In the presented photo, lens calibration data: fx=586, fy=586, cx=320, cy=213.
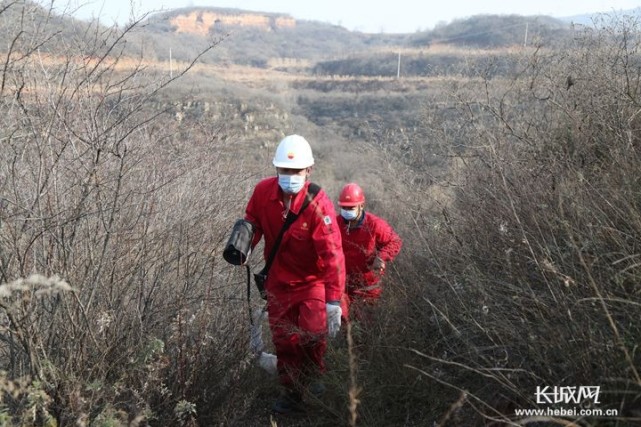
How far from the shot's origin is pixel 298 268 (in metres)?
4.08

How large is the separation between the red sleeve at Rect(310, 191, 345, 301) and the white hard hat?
25cm

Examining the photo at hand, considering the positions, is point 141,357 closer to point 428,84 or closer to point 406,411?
point 406,411

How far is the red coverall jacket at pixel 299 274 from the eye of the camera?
390cm

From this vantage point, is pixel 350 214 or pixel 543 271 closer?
pixel 543 271

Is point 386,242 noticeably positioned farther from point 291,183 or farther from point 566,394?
point 566,394

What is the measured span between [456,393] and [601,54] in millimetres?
4465

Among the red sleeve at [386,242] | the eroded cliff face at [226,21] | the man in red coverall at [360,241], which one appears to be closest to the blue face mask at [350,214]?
the man in red coverall at [360,241]

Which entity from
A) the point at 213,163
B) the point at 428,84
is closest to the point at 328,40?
the point at 428,84

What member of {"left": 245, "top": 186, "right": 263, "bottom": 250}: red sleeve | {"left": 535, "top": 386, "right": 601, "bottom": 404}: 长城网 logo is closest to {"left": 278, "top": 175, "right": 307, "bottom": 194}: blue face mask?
{"left": 245, "top": 186, "right": 263, "bottom": 250}: red sleeve

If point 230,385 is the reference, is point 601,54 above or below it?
above

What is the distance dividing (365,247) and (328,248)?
1.46 meters

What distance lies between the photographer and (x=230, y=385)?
3.42 m

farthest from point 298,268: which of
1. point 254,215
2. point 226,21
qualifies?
point 226,21

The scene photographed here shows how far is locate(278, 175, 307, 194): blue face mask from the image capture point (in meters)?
3.96
